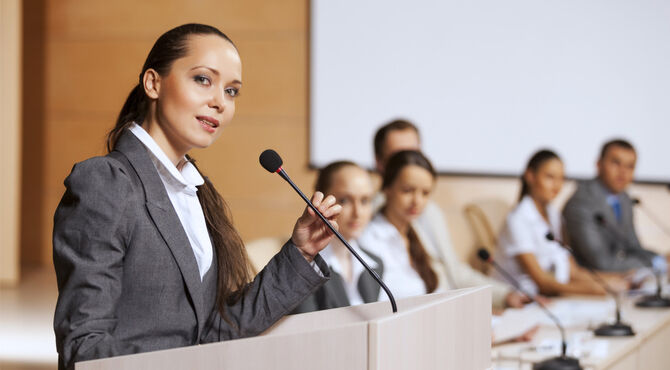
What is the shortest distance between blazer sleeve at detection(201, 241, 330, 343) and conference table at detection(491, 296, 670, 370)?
1211 mm

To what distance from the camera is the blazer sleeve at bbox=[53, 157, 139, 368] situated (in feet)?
3.73

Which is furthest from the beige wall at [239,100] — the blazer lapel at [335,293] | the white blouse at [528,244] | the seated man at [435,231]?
the blazer lapel at [335,293]

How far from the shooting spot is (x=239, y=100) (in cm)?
629

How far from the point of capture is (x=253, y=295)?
1.35 metres

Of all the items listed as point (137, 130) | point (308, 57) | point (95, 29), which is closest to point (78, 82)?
point (95, 29)

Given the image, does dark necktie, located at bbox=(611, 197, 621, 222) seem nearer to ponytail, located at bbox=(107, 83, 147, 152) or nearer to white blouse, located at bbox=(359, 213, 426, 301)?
white blouse, located at bbox=(359, 213, 426, 301)

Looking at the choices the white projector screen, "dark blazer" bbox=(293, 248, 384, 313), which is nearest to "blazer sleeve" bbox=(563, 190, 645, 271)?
the white projector screen

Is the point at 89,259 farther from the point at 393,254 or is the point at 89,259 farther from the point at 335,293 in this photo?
the point at 393,254

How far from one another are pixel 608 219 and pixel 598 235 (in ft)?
0.45

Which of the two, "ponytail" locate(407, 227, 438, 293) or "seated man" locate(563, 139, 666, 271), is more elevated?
"seated man" locate(563, 139, 666, 271)

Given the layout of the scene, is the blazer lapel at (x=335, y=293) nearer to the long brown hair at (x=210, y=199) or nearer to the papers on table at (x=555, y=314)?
the papers on table at (x=555, y=314)

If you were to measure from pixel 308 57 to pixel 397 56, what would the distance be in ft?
2.32

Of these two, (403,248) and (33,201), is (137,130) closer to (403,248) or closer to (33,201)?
(403,248)

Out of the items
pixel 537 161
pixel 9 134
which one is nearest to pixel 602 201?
pixel 537 161
